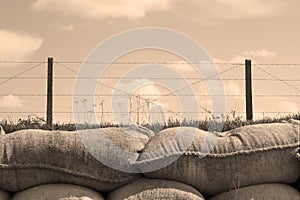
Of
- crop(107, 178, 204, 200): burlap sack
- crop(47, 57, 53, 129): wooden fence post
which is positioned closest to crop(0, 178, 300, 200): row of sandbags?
crop(107, 178, 204, 200): burlap sack

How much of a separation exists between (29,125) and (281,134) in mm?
1192

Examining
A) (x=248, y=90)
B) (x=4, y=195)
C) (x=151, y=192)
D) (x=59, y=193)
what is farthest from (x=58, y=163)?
(x=248, y=90)

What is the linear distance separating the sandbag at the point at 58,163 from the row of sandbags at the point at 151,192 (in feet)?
0.13

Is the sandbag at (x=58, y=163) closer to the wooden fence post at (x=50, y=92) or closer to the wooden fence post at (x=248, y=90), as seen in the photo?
the wooden fence post at (x=50, y=92)

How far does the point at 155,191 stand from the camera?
2521 millimetres

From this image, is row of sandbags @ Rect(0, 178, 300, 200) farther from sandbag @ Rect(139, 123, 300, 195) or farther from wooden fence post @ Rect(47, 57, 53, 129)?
wooden fence post @ Rect(47, 57, 53, 129)

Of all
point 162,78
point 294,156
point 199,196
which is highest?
point 162,78

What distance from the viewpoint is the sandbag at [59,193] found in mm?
2525

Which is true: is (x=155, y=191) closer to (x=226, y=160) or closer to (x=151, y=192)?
(x=151, y=192)

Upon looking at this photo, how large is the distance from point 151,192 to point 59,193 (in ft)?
1.26

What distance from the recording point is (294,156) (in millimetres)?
2582

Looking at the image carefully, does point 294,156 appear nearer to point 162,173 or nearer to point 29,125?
point 162,173

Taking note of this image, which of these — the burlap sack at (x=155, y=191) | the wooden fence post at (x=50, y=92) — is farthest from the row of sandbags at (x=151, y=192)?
the wooden fence post at (x=50, y=92)

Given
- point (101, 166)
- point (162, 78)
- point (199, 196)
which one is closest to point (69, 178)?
point (101, 166)
